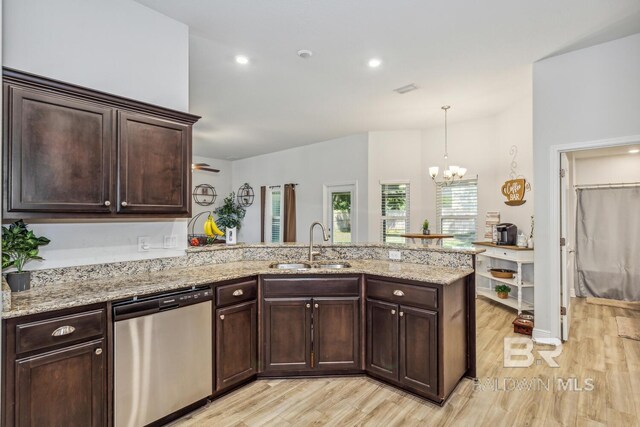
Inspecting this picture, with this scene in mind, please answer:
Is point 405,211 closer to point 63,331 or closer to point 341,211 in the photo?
point 341,211

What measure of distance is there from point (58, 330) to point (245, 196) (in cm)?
724

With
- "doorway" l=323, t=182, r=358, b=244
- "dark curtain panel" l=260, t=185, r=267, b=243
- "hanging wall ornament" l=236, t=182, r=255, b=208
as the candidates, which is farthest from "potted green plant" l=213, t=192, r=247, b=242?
"doorway" l=323, t=182, r=358, b=244

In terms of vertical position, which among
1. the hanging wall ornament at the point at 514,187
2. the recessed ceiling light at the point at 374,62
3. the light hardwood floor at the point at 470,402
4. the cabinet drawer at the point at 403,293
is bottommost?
the light hardwood floor at the point at 470,402

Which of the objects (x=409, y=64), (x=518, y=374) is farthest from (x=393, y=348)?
(x=409, y=64)

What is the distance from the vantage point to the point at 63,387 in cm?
174

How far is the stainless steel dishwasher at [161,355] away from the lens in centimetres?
196

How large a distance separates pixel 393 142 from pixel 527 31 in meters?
3.36

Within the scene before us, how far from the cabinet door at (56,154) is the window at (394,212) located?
489cm

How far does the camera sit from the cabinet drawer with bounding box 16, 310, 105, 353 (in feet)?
5.30

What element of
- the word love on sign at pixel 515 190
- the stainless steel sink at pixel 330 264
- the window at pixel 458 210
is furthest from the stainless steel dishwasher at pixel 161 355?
the word love on sign at pixel 515 190

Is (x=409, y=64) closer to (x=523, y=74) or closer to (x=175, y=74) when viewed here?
(x=523, y=74)

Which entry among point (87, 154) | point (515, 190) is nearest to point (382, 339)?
point (87, 154)

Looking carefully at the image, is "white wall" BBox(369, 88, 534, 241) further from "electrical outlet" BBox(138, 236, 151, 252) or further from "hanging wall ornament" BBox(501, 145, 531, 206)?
"electrical outlet" BBox(138, 236, 151, 252)

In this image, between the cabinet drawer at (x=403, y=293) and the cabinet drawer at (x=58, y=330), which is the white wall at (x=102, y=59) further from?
the cabinet drawer at (x=403, y=293)
